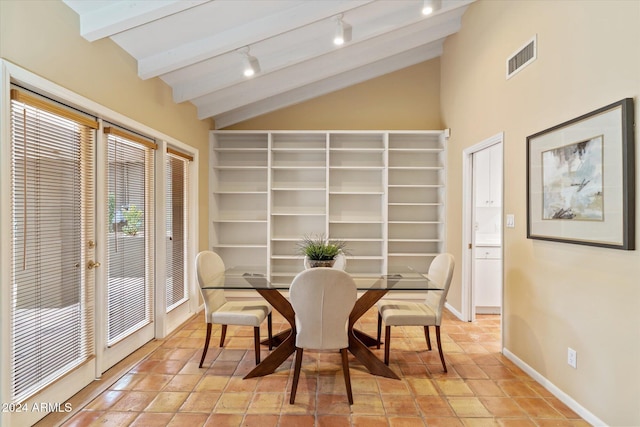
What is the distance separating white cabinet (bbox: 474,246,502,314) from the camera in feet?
14.2

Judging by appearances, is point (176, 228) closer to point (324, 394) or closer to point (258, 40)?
point (258, 40)

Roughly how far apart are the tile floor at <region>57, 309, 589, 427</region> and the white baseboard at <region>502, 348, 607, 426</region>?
0.12ft

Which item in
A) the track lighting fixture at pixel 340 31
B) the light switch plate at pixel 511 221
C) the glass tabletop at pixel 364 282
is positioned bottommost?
the glass tabletop at pixel 364 282

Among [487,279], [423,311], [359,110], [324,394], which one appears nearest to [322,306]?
[324,394]

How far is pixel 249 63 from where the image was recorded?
10.8ft

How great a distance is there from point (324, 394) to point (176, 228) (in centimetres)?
252

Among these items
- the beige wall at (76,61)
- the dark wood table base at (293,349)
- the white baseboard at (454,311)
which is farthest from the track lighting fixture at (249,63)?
the white baseboard at (454,311)

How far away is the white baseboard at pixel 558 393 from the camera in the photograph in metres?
2.13

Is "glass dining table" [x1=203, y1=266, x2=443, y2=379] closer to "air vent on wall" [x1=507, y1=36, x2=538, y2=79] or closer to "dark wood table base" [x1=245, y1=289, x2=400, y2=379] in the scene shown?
"dark wood table base" [x1=245, y1=289, x2=400, y2=379]

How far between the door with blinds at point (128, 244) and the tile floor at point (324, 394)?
27cm

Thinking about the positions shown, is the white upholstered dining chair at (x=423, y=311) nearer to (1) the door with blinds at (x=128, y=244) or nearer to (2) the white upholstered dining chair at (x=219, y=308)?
(2) the white upholstered dining chair at (x=219, y=308)

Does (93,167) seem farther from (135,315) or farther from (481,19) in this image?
(481,19)

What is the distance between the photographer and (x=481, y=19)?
366 cm

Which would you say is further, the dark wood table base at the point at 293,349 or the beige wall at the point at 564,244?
the dark wood table base at the point at 293,349
